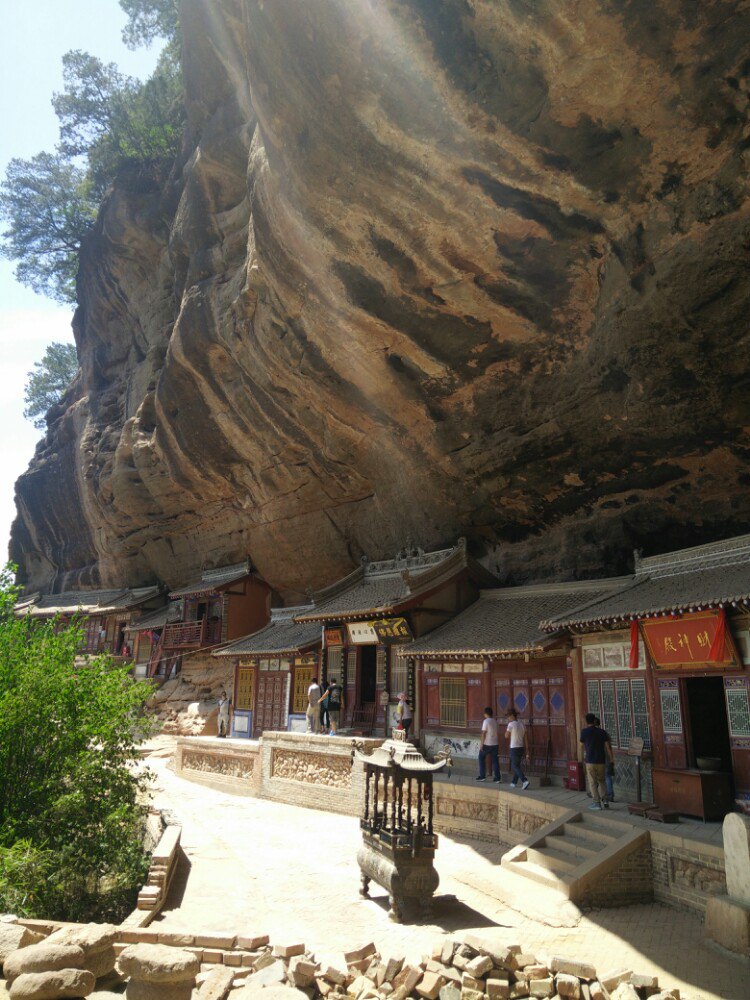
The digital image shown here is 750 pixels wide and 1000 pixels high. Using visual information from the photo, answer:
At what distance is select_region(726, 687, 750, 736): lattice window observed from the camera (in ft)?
31.0

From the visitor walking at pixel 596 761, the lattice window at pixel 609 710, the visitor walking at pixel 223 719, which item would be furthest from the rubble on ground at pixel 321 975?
the visitor walking at pixel 223 719

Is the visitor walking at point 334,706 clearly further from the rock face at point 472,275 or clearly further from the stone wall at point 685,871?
the stone wall at point 685,871

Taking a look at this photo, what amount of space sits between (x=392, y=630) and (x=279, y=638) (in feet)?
19.0

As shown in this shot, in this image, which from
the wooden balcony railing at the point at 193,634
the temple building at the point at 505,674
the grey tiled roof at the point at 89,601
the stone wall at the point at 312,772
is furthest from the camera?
the grey tiled roof at the point at 89,601

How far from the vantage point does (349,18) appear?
9.84m

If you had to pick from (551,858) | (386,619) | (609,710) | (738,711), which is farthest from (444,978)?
(386,619)

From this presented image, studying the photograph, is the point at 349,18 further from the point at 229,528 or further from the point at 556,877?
the point at 229,528

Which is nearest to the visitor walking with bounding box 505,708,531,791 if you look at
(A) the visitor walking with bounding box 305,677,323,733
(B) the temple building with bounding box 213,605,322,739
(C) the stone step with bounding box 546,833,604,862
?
(C) the stone step with bounding box 546,833,604,862

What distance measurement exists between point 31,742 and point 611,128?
40.9 ft

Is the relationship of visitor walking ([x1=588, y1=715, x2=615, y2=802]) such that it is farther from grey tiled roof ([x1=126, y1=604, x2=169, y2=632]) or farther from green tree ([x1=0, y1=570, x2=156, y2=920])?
grey tiled roof ([x1=126, y1=604, x2=169, y2=632])

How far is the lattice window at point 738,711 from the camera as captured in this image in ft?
31.0

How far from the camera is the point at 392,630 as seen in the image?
53.9ft

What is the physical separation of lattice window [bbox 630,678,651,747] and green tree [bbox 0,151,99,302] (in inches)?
1263

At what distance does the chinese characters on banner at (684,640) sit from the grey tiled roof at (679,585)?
11.4 inches
